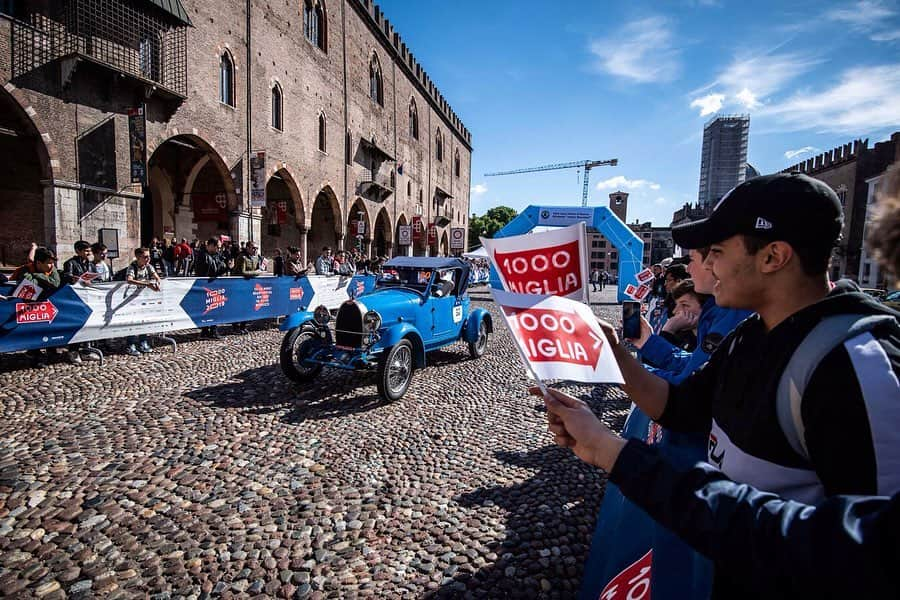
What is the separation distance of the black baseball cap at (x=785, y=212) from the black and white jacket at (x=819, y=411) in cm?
16

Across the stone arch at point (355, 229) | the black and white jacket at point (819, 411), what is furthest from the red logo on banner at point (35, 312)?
the stone arch at point (355, 229)

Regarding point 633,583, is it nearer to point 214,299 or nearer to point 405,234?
point 214,299

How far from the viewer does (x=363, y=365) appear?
5508mm

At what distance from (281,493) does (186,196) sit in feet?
56.9

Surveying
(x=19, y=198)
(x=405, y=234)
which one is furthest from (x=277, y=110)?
(x=405, y=234)

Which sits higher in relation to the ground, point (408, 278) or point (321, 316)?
point (408, 278)

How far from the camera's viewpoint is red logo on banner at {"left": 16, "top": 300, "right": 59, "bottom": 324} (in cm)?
605

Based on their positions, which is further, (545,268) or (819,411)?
(545,268)

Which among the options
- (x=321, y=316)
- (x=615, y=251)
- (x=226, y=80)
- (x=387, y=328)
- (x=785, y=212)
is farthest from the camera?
(x=615, y=251)

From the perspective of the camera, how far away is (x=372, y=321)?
5.71 metres

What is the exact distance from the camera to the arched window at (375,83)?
2647 cm

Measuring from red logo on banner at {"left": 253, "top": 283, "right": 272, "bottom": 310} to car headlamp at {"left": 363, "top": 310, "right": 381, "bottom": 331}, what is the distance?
17.1 feet

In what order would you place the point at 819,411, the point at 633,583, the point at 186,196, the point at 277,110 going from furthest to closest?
the point at 277,110
the point at 186,196
the point at 633,583
the point at 819,411

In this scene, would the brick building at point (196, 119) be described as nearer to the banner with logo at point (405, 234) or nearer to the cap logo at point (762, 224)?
the banner with logo at point (405, 234)
